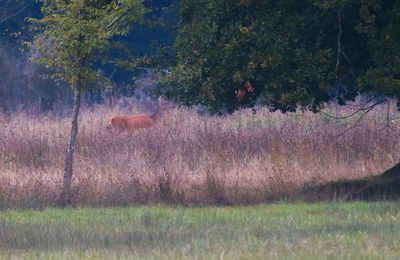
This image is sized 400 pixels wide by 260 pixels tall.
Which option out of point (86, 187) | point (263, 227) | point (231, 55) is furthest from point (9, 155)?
point (263, 227)

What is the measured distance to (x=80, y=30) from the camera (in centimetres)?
1762

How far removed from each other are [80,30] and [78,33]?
3.6 inches

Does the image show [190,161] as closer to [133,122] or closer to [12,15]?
[133,122]

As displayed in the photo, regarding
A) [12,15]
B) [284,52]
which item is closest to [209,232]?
[284,52]

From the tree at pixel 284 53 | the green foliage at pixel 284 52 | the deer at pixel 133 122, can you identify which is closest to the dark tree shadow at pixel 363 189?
the tree at pixel 284 53

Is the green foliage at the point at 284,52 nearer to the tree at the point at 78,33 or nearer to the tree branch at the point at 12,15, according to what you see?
the tree at the point at 78,33

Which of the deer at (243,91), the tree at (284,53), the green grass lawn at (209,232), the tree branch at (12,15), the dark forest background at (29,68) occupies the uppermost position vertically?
the tree branch at (12,15)

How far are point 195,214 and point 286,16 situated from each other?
405 cm

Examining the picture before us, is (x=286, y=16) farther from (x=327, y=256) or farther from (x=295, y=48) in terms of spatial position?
(x=327, y=256)

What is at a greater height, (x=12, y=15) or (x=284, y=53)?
(x=12, y=15)

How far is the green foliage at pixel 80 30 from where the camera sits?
→ 699 inches

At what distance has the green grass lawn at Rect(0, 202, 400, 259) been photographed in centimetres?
1091

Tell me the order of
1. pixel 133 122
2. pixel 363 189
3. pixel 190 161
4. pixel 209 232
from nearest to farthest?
pixel 209 232, pixel 363 189, pixel 190 161, pixel 133 122

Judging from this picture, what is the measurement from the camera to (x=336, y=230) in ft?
42.4
